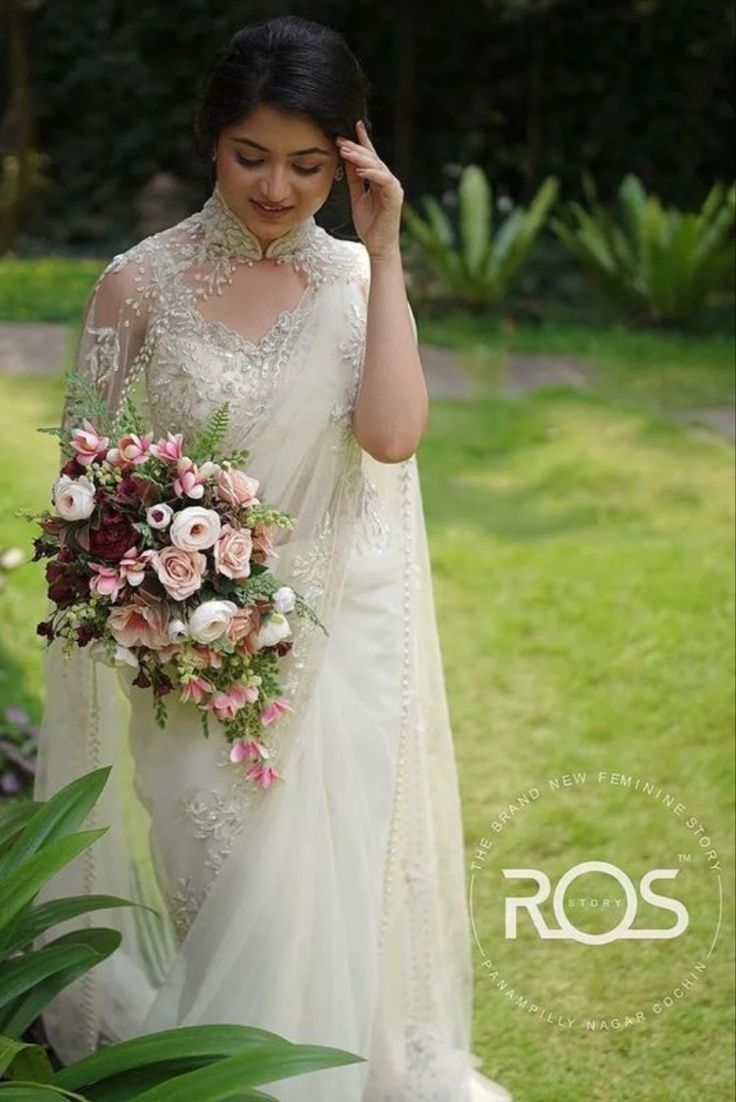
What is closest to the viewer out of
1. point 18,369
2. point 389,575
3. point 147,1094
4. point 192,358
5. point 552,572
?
point 147,1094

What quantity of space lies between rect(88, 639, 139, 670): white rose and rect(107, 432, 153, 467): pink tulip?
0.27 meters

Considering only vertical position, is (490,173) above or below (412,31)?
below

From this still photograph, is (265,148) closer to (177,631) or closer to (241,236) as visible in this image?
(241,236)

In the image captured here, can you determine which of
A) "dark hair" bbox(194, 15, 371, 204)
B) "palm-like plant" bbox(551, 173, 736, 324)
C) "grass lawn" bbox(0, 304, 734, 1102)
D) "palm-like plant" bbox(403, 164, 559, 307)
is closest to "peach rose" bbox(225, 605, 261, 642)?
"dark hair" bbox(194, 15, 371, 204)

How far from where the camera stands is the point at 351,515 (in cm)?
269

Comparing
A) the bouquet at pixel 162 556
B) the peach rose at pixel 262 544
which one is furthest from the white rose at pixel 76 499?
the peach rose at pixel 262 544

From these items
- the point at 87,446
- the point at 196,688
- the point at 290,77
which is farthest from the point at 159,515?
the point at 290,77

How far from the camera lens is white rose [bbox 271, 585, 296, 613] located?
2393mm

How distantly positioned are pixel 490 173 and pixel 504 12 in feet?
3.61

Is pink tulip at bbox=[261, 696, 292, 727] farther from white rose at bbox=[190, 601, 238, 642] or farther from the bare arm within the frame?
the bare arm

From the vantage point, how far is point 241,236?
8.48ft

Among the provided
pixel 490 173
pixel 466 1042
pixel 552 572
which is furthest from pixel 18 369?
pixel 466 1042

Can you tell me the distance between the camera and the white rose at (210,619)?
228 cm

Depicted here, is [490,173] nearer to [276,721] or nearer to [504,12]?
[504,12]
